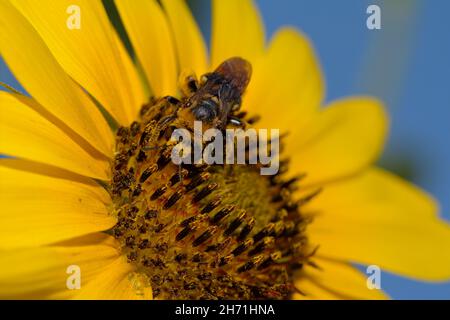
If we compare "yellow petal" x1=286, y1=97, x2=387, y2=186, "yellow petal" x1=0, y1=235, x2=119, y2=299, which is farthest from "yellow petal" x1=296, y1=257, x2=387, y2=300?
"yellow petal" x1=0, y1=235, x2=119, y2=299

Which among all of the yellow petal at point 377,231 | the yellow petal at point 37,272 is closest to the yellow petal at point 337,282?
the yellow petal at point 377,231

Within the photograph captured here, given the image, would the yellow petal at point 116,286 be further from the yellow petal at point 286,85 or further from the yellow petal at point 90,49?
the yellow petal at point 286,85

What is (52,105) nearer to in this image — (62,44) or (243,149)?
(62,44)

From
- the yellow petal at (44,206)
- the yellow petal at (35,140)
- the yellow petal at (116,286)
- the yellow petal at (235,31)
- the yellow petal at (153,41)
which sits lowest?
the yellow petal at (116,286)

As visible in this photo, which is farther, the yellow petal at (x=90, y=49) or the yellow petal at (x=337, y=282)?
the yellow petal at (x=337, y=282)

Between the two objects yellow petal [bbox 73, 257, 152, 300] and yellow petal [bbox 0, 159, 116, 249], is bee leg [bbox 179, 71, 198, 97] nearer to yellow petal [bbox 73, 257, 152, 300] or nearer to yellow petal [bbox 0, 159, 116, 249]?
yellow petal [bbox 0, 159, 116, 249]

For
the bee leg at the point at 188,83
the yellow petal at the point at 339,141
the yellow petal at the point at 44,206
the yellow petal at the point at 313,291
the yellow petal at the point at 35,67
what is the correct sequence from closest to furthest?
the yellow petal at the point at 44,206 → the yellow petal at the point at 35,67 → the bee leg at the point at 188,83 → the yellow petal at the point at 313,291 → the yellow petal at the point at 339,141

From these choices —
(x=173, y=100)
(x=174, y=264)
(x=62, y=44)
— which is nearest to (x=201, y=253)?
(x=174, y=264)
